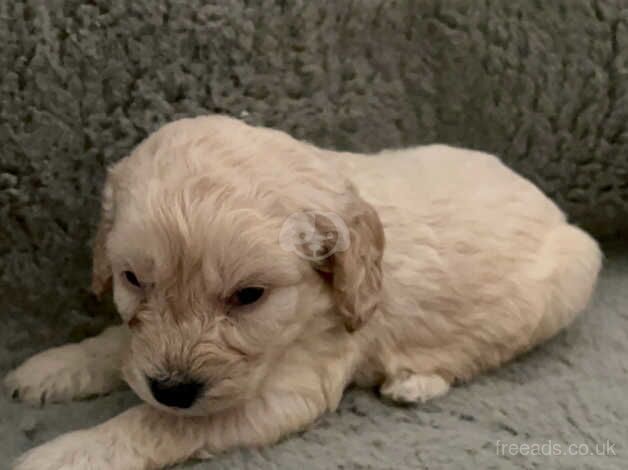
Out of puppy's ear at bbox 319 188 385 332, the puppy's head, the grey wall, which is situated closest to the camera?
the puppy's head

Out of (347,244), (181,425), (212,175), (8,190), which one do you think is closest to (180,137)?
(212,175)

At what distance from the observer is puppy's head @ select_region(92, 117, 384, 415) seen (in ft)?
5.57

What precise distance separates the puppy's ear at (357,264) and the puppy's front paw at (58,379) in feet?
1.87

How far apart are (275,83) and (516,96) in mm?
626

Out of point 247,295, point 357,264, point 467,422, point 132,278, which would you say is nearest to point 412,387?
point 467,422

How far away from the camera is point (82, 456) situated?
1.79 meters

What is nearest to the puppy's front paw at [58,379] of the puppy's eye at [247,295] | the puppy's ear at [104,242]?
the puppy's ear at [104,242]

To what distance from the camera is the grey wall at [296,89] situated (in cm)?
228

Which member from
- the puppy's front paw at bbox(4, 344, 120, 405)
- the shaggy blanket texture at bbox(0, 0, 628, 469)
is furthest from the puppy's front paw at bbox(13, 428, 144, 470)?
the puppy's front paw at bbox(4, 344, 120, 405)

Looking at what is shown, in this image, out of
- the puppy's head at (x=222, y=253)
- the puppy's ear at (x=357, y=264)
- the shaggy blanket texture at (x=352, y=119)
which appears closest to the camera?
the puppy's head at (x=222, y=253)

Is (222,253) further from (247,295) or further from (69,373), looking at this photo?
(69,373)

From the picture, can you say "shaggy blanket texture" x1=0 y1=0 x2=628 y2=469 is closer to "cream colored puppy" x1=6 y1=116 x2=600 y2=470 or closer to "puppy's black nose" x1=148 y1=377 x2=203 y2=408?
"cream colored puppy" x1=6 y1=116 x2=600 y2=470

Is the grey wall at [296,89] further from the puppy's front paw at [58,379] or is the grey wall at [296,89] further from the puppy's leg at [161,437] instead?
the puppy's leg at [161,437]

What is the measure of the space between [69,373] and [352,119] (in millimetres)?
941
